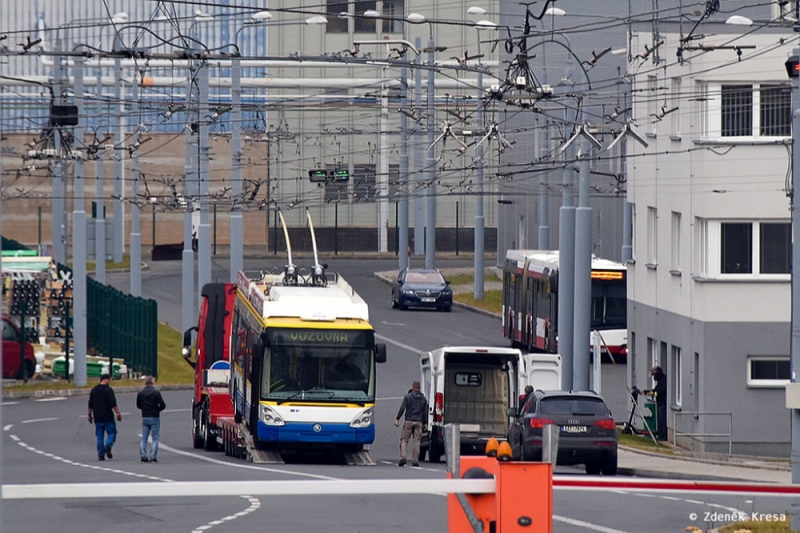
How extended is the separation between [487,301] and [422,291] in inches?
210

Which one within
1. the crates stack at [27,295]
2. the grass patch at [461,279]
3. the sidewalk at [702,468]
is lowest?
the sidewalk at [702,468]

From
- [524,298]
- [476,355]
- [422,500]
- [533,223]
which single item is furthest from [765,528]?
[533,223]

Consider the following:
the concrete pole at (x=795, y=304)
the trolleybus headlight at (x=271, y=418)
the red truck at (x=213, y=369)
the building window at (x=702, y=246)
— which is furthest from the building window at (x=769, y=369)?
the concrete pole at (x=795, y=304)

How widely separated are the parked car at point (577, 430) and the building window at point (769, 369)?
4.93 meters

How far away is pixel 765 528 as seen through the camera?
1265cm

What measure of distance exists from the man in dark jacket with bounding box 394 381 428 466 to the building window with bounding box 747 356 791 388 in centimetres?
675

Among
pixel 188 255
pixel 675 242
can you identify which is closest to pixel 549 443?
pixel 675 242

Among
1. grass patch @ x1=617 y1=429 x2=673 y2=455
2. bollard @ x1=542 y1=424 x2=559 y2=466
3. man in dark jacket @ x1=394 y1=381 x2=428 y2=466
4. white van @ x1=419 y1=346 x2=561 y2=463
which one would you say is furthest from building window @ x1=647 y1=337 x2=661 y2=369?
bollard @ x1=542 y1=424 x2=559 y2=466

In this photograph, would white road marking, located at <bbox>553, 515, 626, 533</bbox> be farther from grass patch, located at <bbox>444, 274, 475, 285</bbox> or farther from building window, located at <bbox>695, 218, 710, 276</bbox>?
grass patch, located at <bbox>444, 274, 475, 285</bbox>

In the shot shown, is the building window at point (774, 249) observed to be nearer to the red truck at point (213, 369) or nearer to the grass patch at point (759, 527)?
the red truck at point (213, 369)

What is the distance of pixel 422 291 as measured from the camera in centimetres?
5897

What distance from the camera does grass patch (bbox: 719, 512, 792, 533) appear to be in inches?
458

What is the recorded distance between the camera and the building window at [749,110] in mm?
29188

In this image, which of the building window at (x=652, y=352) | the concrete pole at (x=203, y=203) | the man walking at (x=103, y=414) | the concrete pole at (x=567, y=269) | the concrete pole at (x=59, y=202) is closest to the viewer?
the man walking at (x=103, y=414)
